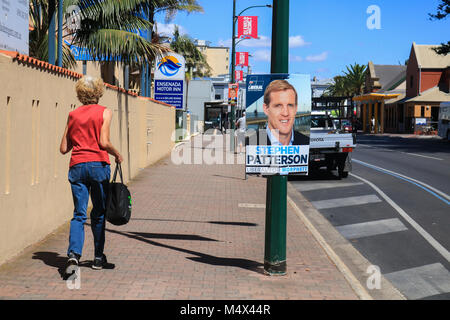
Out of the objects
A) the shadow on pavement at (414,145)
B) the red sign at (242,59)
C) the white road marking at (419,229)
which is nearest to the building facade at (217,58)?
the shadow on pavement at (414,145)

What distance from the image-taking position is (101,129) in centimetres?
564

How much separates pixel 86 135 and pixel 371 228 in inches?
214

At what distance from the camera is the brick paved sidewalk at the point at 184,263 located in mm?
5266

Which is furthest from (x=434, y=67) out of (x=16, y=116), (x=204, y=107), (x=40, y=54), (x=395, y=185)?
(x=16, y=116)

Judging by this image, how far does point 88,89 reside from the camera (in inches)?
225

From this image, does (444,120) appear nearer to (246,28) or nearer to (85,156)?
(246,28)

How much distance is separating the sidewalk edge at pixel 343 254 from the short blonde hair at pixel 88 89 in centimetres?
325

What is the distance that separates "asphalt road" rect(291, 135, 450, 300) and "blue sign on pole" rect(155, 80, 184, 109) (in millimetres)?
8460

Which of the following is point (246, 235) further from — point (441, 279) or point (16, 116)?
point (16, 116)

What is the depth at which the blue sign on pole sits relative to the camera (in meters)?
24.0

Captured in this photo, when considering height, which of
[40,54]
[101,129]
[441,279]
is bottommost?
[441,279]

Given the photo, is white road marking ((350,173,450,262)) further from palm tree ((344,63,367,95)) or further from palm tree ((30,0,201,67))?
palm tree ((344,63,367,95))

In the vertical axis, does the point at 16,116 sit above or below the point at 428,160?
above
